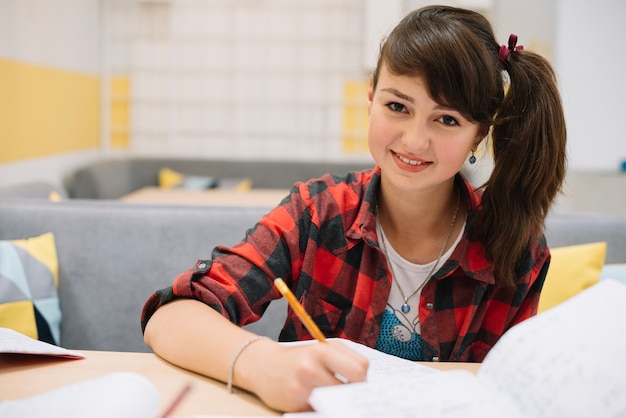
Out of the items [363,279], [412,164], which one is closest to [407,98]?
[412,164]

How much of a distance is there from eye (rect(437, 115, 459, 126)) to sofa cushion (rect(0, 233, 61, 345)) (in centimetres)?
114

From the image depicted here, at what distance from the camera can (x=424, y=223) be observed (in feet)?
4.26

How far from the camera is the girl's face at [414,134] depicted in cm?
107

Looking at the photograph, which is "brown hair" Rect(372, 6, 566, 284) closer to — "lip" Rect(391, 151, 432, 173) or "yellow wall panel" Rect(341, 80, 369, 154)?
"lip" Rect(391, 151, 432, 173)

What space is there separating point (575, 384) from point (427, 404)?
0.56ft

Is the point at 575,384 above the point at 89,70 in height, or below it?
below

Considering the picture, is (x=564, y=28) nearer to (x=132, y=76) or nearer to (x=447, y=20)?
(x=132, y=76)

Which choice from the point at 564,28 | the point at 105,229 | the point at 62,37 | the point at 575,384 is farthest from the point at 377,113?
the point at 564,28

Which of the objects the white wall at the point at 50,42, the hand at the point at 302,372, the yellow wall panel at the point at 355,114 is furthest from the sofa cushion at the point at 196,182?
the hand at the point at 302,372

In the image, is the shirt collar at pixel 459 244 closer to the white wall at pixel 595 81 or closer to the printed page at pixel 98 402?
the printed page at pixel 98 402

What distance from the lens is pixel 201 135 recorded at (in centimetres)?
446

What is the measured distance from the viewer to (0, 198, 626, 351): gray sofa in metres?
1.81

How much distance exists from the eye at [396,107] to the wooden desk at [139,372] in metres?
0.43

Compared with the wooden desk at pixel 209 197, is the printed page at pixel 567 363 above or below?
above
